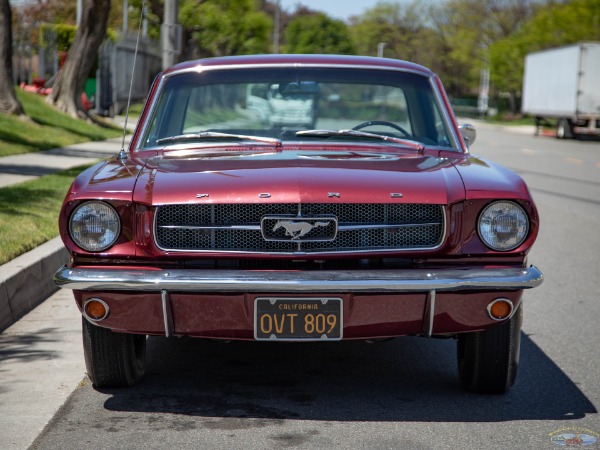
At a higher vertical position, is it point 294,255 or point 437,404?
point 294,255

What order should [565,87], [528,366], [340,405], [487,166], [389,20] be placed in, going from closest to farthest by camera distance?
[340,405]
[487,166]
[528,366]
[565,87]
[389,20]

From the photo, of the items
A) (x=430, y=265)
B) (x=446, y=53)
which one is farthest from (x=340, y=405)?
(x=446, y=53)

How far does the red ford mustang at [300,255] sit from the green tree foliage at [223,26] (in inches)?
1790

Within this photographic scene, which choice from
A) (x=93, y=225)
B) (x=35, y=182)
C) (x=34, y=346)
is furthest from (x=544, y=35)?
(x=93, y=225)

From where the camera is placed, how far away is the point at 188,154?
529 centimetres

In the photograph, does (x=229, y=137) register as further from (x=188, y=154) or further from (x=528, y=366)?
(x=528, y=366)

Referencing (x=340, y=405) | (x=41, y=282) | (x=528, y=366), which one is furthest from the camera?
(x=41, y=282)

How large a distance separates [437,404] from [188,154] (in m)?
1.75

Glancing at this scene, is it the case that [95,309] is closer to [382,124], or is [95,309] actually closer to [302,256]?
[302,256]

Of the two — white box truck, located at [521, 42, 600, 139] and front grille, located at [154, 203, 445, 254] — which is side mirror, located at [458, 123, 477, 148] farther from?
white box truck, located at [521, 42, 600, 139]

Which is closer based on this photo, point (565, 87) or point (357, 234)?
point (357, 234)

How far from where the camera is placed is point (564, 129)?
3947 centimetres

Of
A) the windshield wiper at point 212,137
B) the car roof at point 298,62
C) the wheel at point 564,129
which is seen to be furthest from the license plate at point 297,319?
the wheel at point 564,129

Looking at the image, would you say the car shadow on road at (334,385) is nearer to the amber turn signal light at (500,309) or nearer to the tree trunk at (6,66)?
the amber turn signal light at (500,309)
